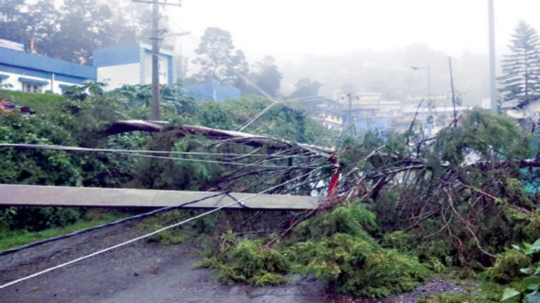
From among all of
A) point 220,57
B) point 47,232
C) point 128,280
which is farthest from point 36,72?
point 128,280

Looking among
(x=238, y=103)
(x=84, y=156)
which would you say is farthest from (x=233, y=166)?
(x=238, y=103)

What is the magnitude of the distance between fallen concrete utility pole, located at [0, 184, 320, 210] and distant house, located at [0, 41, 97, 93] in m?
17.3

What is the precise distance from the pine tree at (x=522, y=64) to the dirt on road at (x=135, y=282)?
1442 cm

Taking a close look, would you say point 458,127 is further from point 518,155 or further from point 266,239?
point 266,239

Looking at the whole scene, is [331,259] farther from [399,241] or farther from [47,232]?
[47,232]

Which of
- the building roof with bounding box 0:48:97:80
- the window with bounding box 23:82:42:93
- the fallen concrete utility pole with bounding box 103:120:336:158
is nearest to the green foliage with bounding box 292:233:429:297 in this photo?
the fallen concrete utility pole with bounding box 103:120:336:158

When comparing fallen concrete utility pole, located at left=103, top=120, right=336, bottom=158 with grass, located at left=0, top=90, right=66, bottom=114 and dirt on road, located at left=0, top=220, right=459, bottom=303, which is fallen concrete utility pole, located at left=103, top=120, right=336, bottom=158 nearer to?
dirt on road, located at left=0, top=220, right=459, bottom=303

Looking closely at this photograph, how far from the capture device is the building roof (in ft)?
Result: 68.9

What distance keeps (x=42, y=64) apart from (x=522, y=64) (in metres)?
20.3

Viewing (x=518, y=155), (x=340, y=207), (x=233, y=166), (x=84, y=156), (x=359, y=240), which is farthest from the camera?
(x=84, y=156)

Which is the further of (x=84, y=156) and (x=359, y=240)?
(x=84, y=156)

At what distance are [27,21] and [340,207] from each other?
31882mm

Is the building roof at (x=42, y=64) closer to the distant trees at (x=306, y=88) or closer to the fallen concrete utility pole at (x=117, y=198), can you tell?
the distant trees at (x=306, y=88)

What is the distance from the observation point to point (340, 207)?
5.19 meters
